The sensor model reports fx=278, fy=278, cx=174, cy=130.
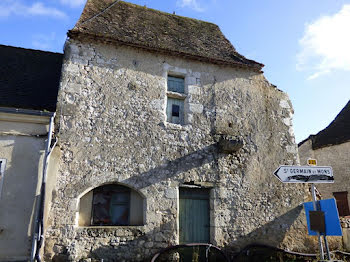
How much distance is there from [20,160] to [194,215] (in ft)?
12.1

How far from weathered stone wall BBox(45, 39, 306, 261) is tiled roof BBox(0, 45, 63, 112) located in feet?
1.91

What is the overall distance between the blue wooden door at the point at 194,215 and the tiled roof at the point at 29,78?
3448 millimetres

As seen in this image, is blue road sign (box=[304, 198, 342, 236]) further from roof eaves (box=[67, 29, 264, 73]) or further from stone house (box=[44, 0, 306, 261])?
roof eaves (box=[67, 29, 264, 73])

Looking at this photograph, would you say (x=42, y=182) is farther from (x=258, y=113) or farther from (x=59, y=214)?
(x=258, y=113)

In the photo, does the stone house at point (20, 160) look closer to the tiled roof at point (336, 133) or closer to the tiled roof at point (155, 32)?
the tiled roof at point (155, 32)

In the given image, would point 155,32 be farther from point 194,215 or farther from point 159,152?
point 194,215

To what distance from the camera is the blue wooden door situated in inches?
238

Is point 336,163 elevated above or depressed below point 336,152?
below

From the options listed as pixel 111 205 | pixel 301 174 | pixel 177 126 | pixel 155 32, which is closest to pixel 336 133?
pixel 177 126

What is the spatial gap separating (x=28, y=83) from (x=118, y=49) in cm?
220

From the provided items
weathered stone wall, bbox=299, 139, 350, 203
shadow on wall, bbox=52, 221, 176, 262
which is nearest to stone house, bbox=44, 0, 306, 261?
shadow on wall, bbox=52, 221, 176, 262

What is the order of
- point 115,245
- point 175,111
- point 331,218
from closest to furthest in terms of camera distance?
1. point 331,218
2. point 115,245
3. point 175,111

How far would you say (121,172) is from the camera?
5785mm

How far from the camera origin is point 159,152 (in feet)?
20.3
